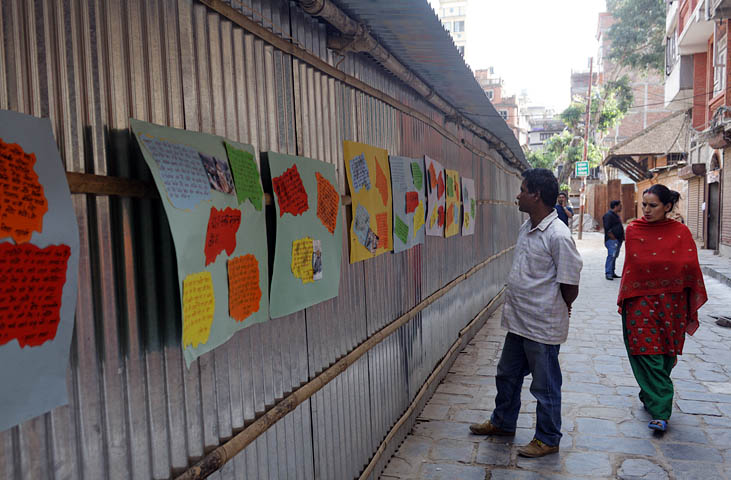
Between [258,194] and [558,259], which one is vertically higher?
[258,194]

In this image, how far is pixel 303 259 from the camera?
8.32ft

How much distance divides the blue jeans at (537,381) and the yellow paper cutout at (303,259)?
211cm

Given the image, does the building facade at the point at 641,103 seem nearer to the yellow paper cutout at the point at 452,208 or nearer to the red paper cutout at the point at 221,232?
the yellow paper cutout at the point at 452,208

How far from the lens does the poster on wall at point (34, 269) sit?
46.7 inches

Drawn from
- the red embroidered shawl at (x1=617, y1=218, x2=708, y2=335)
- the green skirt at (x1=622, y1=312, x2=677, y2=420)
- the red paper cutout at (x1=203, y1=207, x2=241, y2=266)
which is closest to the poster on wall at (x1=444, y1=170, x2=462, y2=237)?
the red embroidered shawl at (x1=617, y1=218, x2=708, y2=335)

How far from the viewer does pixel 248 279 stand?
2094 millimetres

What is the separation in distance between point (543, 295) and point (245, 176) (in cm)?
260

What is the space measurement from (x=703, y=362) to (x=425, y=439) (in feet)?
13.0

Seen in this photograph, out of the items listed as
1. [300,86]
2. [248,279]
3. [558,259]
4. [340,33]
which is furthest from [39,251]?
[558,259]

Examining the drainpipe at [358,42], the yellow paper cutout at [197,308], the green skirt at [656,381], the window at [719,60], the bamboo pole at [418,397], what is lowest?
the bamboo pole at [418,397]

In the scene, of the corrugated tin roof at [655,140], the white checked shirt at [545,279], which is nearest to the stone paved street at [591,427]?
the white checked shirt at [545,279]

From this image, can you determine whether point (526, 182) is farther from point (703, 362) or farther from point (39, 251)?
point (703, 362)

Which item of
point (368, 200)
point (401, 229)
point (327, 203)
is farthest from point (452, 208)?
point (327, 203)

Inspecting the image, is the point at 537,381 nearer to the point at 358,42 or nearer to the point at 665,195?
the point at 665,195
